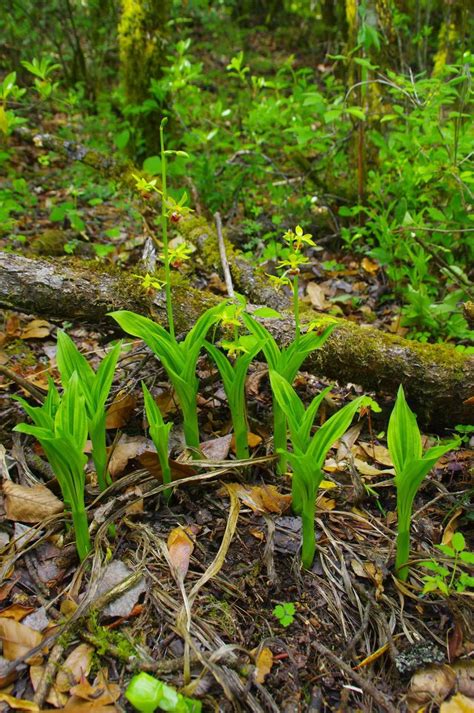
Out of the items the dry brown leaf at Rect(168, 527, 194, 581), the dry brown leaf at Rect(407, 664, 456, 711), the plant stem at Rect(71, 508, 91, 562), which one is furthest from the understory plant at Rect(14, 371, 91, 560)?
the dry brown leaf at Rect(407, 664, 456, 711)

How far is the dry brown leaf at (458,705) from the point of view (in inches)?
57.2

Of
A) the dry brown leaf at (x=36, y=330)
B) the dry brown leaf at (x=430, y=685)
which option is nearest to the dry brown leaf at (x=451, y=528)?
the dry brown leaf at (x=430, y=685)

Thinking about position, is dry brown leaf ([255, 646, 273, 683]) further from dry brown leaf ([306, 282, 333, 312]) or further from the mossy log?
dry brown leaf ([306, 282, 333, 312])

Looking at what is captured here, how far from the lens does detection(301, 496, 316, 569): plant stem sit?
1.73 metres

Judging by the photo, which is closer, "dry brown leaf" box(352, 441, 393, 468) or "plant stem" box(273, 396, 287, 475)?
"plant stem" box(273, 396, 287, 475)

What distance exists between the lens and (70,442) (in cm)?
161

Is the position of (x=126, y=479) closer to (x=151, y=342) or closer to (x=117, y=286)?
(x=151, y=342)

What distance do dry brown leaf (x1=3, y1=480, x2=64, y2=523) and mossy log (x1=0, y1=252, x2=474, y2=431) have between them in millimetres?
853

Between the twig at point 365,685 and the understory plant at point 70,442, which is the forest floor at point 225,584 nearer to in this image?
the twig at point 365,685

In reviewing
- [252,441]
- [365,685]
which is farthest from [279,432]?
[365,685]

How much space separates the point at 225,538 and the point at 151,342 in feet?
2.32

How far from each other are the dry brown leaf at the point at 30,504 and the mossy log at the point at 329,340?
33.6 inches

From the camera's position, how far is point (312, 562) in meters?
1.83

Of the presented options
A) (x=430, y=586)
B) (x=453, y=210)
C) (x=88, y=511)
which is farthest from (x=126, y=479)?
(x=453, y=210)
